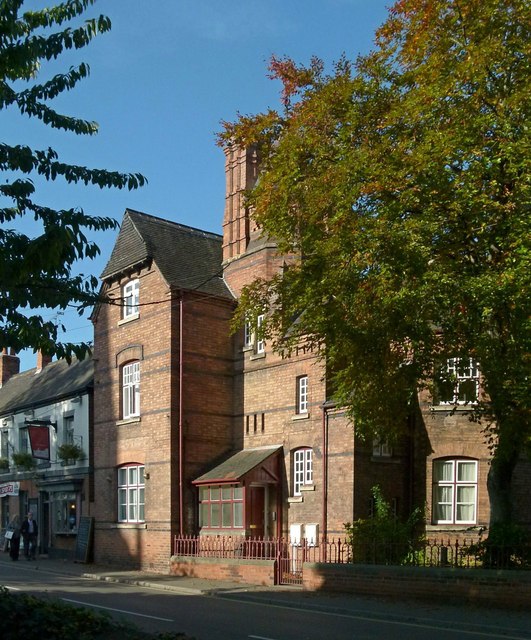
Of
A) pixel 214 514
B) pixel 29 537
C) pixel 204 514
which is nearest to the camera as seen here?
pixel 214 514

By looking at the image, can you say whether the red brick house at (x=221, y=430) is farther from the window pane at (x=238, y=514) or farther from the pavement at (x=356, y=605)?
the pavement at (x=356, y=605)

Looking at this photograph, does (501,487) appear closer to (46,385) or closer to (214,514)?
(214,514)

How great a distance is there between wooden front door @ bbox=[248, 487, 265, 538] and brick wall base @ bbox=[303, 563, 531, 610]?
634cm

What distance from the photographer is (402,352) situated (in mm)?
19734

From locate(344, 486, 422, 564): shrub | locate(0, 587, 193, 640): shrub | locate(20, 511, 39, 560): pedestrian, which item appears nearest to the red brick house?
locate(344, 486, 422, 564): shrub

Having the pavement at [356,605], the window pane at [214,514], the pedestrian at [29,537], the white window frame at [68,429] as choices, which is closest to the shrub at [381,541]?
the pavement at [356,605]

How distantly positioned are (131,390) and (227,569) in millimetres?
9234

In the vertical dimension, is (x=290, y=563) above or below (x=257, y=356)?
below

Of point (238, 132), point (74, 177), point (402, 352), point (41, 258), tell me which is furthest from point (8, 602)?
point (238, 132)

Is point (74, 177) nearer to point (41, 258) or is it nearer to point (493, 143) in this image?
point (41, 258)

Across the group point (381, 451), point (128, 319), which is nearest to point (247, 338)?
point (128, 319)

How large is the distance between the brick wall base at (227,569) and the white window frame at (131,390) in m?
6.14

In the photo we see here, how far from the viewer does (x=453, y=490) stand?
26.7 meters

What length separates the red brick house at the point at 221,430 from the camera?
26641 millimetres
